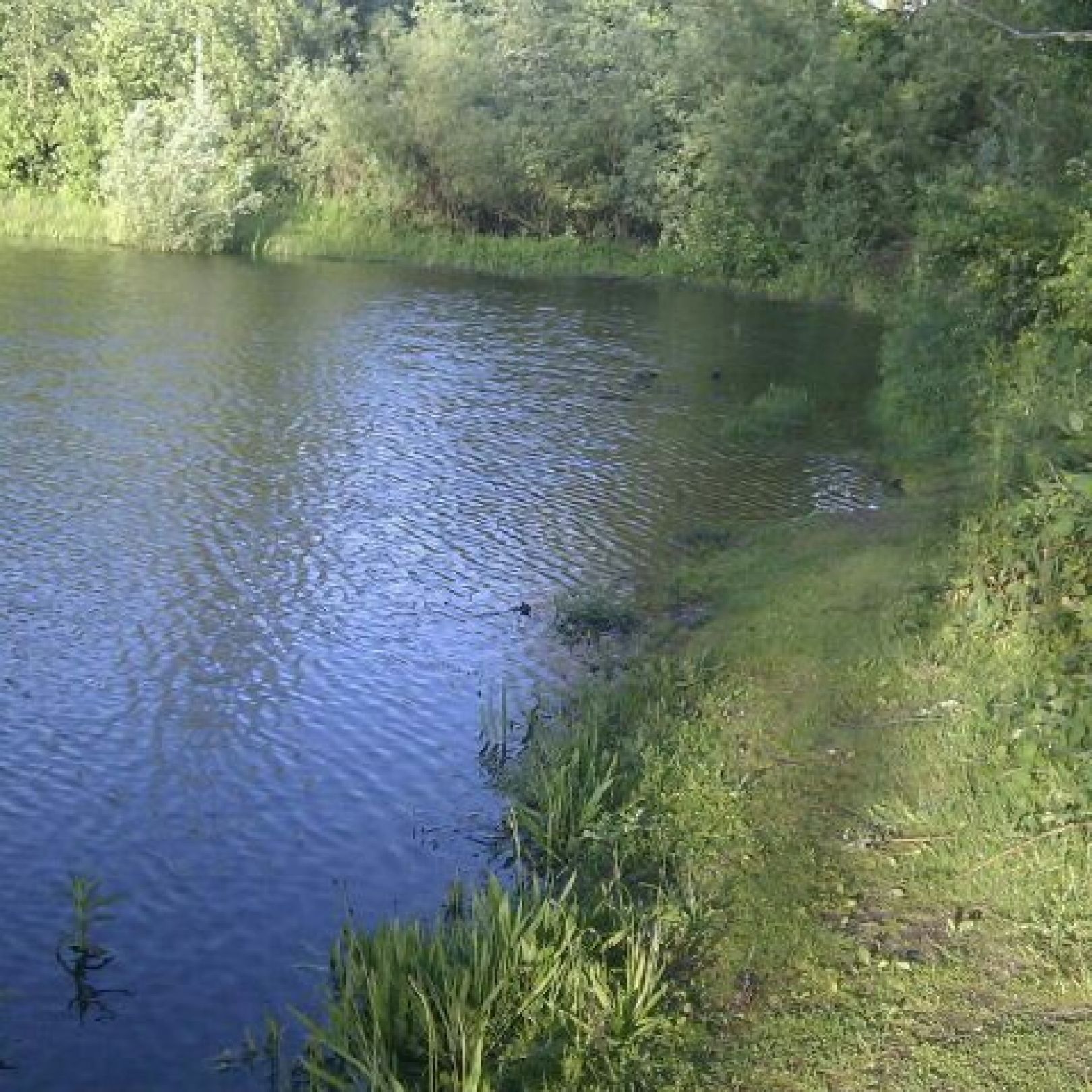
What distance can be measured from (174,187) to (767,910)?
42.6 meters

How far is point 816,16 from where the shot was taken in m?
43.0

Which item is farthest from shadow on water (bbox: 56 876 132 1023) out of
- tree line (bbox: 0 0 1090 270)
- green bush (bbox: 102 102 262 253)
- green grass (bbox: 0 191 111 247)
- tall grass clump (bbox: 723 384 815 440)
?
green grass (bbox: 0 191 111 247)

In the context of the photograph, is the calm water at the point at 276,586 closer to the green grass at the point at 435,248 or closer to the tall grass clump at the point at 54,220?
the green grass at the point at 435,248

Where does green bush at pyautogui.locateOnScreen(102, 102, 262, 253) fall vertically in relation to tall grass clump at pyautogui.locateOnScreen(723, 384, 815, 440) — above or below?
above

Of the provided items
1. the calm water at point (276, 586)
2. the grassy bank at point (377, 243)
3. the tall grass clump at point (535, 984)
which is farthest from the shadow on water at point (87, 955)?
the grassy bank at point (377, 243)

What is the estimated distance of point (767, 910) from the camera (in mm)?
7984

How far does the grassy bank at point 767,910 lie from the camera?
6.61 meters

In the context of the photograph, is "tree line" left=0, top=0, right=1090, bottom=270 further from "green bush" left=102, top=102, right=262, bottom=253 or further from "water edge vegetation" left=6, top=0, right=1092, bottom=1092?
"water edge vegetation" left=6, top=0, right=1092, bottom=1092

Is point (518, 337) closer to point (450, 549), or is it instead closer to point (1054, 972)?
point (450, 549)

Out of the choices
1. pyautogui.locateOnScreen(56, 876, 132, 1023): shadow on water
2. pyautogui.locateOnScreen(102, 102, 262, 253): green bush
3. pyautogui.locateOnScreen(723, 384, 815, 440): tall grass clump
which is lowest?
pyautogui.locateOnScreen(56, 876, 132, 1023): shadow on water

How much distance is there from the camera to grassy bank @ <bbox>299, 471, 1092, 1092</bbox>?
661 cm

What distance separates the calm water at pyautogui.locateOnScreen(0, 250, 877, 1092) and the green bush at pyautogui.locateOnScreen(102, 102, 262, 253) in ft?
45.3

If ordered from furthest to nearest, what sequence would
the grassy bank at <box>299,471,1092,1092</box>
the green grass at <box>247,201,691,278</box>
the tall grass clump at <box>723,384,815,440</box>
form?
1. the green grass at <box>247,201,691,278</box>
2. the tall grass clump at <box>723,384,815,440</box>
3. the grassy bank at <box>299,471,1092,1092</box>

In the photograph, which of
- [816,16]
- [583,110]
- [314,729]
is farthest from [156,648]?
[583,110]
